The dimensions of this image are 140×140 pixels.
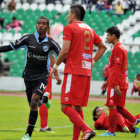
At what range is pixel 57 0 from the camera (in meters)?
33.7

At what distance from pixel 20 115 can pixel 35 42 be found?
5.45 m

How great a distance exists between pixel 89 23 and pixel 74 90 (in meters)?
22.9

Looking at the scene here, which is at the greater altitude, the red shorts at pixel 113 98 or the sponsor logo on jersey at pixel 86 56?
the sponsor logo on jersey at pixel 86 56

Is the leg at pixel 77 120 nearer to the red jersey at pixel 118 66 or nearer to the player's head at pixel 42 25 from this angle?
the player's head at pixel 42 25

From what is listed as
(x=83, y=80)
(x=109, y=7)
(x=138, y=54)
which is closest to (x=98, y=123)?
(x=83, y=80)

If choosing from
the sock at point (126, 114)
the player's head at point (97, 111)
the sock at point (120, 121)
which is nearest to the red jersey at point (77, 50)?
the sock at point (126, 114)

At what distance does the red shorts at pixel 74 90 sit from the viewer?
7.42 m

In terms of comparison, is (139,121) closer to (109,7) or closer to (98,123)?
(98,123)

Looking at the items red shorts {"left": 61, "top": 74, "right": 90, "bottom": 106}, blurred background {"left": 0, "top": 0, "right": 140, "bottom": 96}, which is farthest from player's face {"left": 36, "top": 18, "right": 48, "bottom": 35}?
blurred background {"left": 0, "top": 0, "right": 140, "bottom": 96}

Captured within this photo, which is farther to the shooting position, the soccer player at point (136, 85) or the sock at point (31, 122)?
the soccer player at point (136, 85)

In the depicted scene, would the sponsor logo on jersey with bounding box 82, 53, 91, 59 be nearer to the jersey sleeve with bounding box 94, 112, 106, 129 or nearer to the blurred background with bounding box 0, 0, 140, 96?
the jersey sleeve with bounding box 94, 112, 106, 129

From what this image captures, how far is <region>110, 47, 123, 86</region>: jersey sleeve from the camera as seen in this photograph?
9.65 metres

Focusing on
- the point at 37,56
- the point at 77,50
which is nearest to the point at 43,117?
the point at 37,56

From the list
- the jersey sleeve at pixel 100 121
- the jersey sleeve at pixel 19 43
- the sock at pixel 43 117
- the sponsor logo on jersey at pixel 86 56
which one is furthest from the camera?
the jersey sleeve at pixel 100 121
